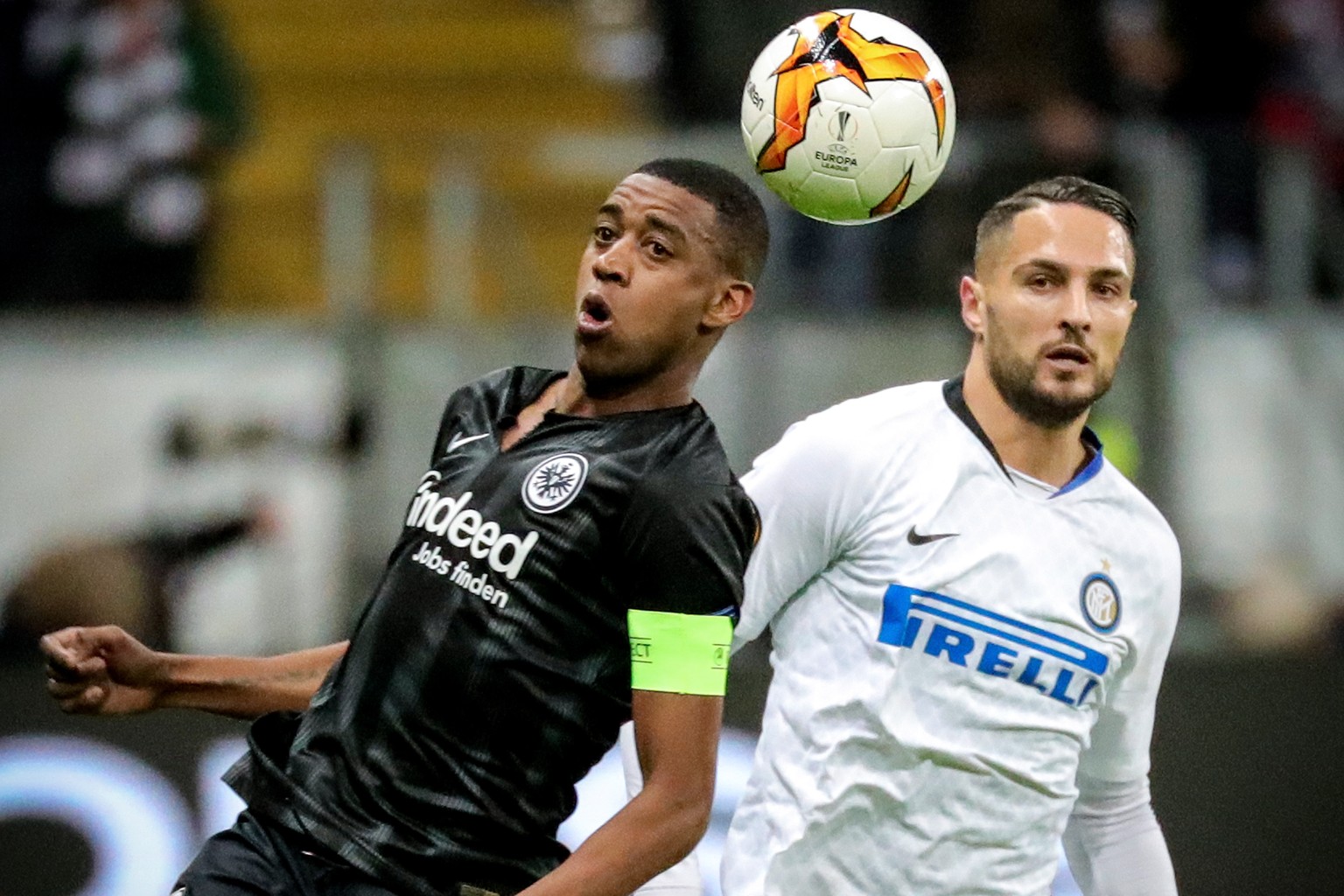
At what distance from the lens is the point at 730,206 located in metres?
3.90

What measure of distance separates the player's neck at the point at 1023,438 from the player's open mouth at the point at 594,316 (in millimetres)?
978

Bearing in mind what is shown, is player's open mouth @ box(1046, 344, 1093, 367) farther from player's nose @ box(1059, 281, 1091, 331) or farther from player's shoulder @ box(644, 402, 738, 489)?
player's shoulder @ box(644, 402, 738, 489)

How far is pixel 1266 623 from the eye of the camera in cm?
795

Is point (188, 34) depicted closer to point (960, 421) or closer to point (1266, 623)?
point (1266, 623)

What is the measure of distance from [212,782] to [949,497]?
11.2 ft

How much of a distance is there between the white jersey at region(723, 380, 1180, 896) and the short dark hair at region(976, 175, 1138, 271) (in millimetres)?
428

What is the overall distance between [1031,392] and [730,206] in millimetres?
811

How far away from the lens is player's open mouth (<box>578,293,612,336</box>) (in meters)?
3.77

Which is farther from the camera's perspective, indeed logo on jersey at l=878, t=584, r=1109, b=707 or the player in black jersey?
indeed logo on jersey at l=878, t=584, r=1109, b=707

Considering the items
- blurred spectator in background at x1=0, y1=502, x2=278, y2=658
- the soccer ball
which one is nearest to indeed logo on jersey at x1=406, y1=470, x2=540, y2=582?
the soccer ball

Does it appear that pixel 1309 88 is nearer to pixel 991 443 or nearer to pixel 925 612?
pixel 991 443

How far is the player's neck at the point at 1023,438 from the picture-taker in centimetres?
434

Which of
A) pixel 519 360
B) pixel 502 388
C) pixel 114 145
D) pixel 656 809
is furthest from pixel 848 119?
pixel 114 145

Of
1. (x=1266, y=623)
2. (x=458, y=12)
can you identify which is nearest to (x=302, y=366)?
(x=1266, y=623)
